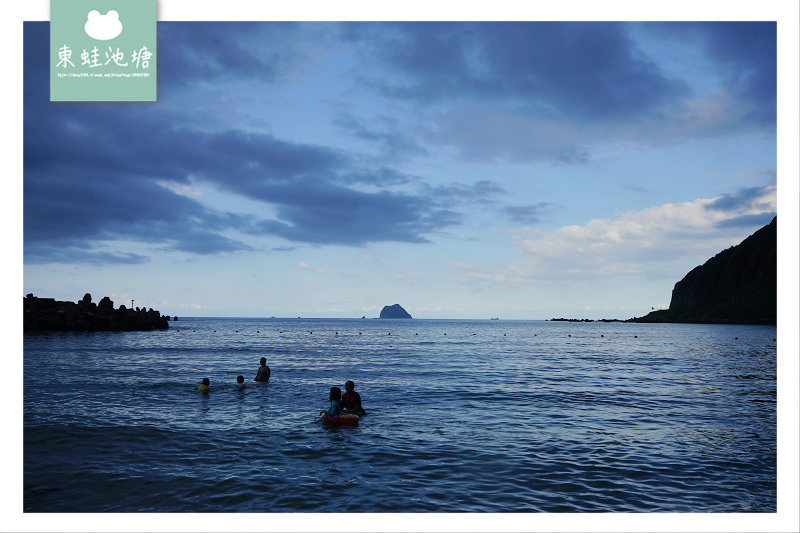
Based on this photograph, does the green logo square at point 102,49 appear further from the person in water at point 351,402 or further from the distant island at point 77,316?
the distant island at point 77,316

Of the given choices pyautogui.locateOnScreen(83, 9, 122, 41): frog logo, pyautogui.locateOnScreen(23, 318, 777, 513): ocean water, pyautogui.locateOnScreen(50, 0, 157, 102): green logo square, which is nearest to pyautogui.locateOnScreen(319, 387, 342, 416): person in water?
pyautogui.locateOnScreen(23, 318, 777, 513): ocean water

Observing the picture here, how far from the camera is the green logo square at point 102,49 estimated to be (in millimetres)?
9055

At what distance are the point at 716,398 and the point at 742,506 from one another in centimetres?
1876

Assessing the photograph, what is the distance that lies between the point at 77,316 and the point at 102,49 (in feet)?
362

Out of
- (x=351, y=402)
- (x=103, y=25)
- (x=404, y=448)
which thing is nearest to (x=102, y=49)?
(x=103, y=25)

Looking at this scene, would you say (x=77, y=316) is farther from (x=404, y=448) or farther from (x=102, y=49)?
(x=102, y=49)

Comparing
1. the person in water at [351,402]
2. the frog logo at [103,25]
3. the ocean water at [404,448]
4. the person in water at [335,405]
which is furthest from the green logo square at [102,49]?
the person in water at [351,402]

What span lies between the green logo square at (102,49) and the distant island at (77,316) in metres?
99.2

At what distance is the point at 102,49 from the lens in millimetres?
9180

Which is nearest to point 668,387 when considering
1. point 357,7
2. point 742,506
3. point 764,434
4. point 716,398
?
point 716,398

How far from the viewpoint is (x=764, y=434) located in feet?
61.0

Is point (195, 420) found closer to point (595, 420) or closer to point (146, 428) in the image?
point (146, 428)

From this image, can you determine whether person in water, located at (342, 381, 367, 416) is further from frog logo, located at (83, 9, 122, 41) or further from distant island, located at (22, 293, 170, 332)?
distant island, located at (22, 293, 170, 332)

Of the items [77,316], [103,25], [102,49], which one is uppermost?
[103,25]
